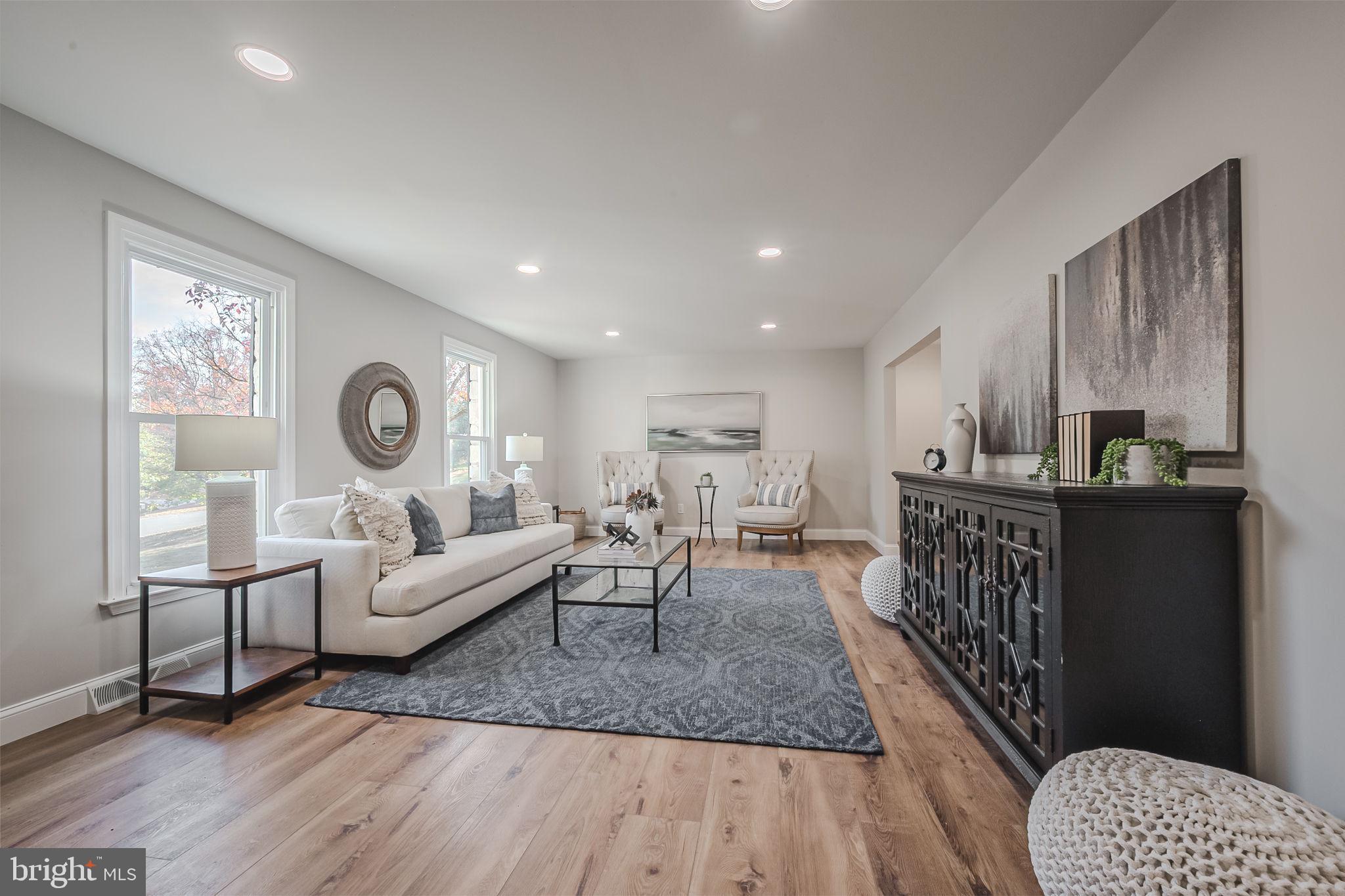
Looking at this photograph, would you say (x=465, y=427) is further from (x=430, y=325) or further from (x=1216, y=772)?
(x=1216, y=772)

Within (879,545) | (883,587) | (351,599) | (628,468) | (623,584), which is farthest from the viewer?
(628,468)

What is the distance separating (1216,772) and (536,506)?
4.25 m

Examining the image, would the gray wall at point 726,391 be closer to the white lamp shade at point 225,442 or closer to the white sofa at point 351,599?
the white sofa at point 351,599

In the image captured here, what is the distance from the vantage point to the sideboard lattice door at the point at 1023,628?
1577 mm

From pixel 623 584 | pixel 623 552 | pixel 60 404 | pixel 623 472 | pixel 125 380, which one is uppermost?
pixel 125 380

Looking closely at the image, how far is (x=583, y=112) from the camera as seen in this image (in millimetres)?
2068

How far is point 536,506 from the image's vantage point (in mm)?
4734

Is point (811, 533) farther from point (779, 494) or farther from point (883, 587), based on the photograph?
point (883, 587)

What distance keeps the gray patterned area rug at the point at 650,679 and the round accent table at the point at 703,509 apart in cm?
288

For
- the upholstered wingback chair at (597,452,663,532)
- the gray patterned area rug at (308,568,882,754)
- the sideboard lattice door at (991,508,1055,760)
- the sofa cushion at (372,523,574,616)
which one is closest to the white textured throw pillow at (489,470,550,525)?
the sofa cushion at (372,523,574,616)

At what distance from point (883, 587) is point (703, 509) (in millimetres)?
3784

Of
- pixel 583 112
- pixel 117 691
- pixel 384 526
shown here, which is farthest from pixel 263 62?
pixel 117 691

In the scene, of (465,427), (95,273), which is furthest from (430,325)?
(95,273)

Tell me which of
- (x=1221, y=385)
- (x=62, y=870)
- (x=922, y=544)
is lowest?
(x=62, y=870)
